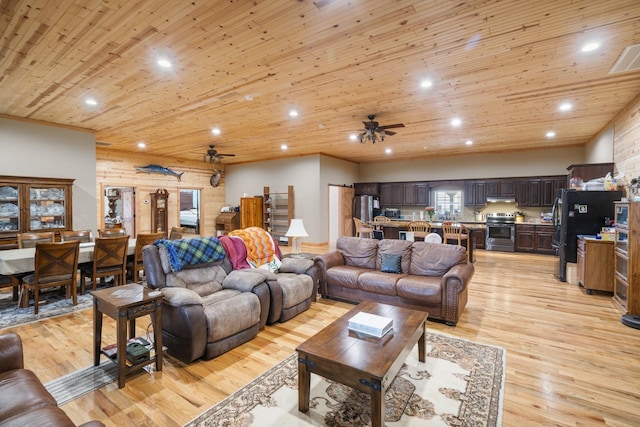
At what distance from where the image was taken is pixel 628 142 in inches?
183

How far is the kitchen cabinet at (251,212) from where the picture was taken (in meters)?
9.68

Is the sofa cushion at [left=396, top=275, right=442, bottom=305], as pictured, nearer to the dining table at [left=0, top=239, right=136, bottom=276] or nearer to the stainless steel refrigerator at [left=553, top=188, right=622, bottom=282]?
the stainless steel refrigerator at [left=553, top=188, right=622, bottom=282]

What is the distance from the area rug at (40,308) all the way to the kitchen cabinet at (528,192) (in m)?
9.99

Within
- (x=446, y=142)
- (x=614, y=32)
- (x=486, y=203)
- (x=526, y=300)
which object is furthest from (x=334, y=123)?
(x=486, y=203)

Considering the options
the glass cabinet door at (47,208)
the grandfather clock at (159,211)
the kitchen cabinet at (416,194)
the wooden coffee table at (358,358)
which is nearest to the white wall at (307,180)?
the kitchen cabinet at (416,194)

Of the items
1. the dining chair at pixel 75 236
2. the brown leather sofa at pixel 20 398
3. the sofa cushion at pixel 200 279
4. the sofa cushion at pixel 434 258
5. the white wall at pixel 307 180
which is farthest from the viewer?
the white wall at pixel 307 180

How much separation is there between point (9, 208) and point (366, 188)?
8.82 meters

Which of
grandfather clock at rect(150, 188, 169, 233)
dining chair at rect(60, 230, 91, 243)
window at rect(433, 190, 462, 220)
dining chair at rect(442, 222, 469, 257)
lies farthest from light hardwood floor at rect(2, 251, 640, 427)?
grandfather clock at rect(150, 188, 169, 233)

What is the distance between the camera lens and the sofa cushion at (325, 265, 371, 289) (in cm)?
418

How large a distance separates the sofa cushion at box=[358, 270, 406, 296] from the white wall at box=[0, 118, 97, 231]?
5.65m

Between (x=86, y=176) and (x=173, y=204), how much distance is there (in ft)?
12.1

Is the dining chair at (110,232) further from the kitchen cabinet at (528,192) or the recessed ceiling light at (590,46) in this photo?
the kitchen cabinet at (528,192)

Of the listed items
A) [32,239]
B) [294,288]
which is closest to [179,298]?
[294,288]

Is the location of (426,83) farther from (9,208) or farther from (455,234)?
(9,208)
